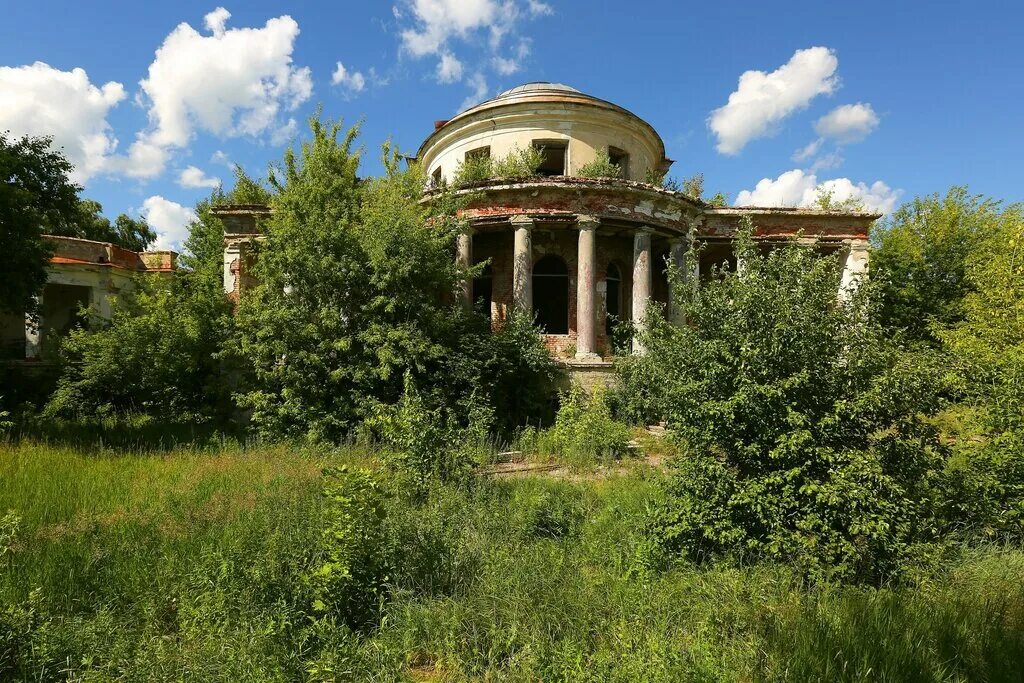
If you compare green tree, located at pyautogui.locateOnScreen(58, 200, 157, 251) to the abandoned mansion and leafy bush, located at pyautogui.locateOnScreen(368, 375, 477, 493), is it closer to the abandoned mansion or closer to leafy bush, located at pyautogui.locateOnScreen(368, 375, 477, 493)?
the abandoned mansion

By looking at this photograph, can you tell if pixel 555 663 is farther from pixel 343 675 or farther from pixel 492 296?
pixel 492 296

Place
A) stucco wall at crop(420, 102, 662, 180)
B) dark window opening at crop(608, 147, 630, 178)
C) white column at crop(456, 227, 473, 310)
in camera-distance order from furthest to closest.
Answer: dark window opening at crop(608, 147, 630, 178) → stucco wall at crop(420, 102, 662, 180) → white column at crop(456, 227, 473, 310)

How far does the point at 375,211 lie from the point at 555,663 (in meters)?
8.79

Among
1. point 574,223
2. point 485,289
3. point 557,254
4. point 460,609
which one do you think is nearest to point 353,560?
point 460,609

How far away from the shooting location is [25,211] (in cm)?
898

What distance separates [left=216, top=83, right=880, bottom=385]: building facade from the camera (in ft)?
40.7

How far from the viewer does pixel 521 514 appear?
223 inches

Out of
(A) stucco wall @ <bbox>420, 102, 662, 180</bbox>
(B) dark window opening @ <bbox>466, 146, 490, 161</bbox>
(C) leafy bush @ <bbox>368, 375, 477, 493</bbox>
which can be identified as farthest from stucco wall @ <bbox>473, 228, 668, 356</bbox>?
(C) leafy bush @ <bbox>368, 375, 477, 493</bbox>

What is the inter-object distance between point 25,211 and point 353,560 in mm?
9753

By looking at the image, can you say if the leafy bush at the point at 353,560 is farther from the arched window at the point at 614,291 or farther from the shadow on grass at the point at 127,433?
the arched window at the point at 614,291

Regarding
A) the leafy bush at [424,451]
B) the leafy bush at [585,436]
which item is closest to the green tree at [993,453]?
the leafy bush at [585,436]

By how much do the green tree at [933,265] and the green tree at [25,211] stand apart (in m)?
21.2

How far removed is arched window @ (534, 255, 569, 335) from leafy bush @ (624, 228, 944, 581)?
1023 cm

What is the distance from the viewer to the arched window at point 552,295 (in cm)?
1514
